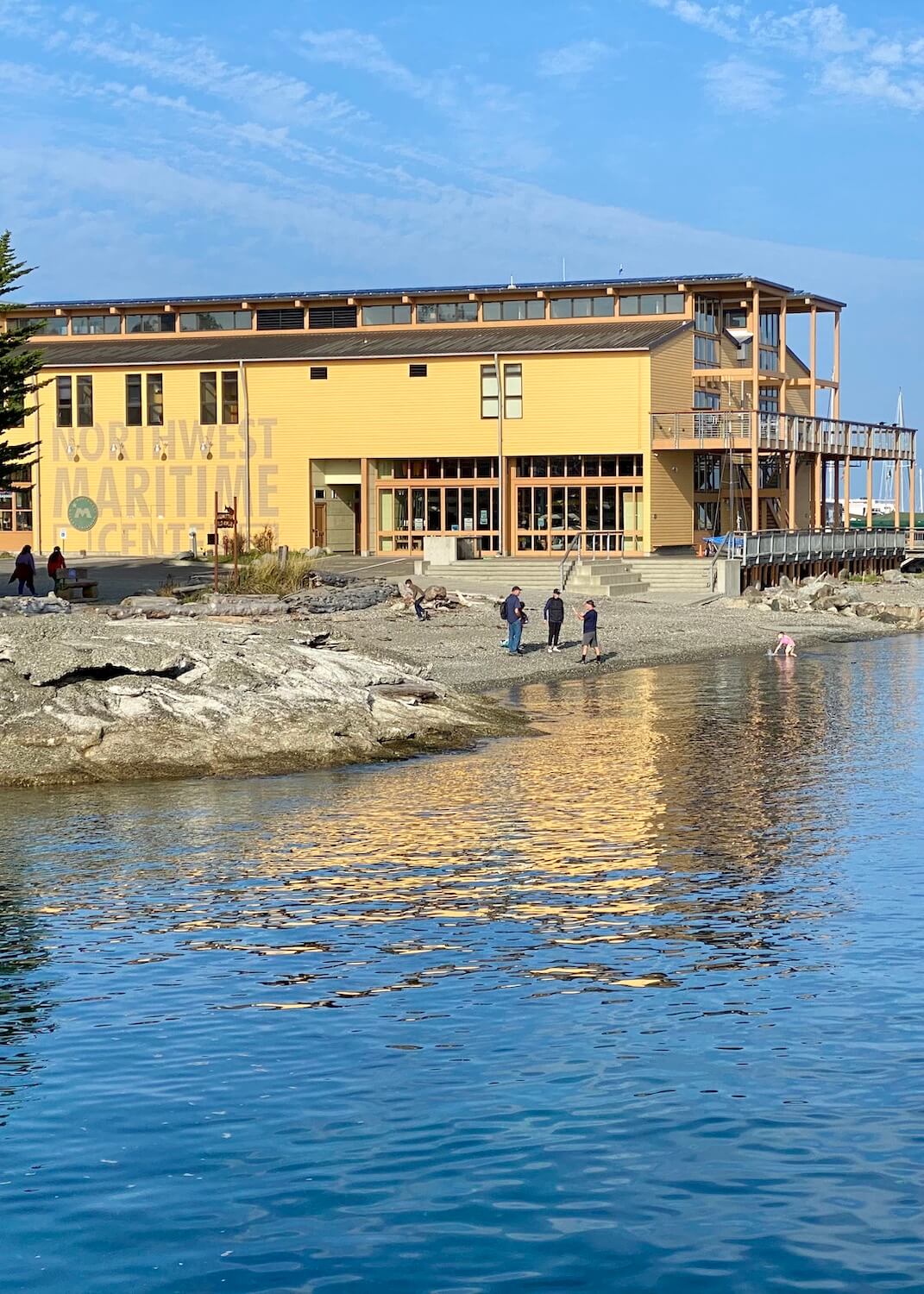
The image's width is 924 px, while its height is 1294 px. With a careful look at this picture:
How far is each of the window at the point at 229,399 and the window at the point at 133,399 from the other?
3507 millimetres

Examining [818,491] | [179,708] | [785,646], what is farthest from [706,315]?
[179,708]

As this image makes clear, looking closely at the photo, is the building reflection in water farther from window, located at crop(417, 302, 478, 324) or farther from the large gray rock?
window, located at crop(417, 302, 478, 324)

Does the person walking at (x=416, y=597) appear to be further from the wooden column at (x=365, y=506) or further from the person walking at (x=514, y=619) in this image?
the wooden column at (x=365, y=506)

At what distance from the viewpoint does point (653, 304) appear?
67.9 metres

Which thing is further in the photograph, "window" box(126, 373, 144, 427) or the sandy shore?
"window" box(126, 373, 144, 427)

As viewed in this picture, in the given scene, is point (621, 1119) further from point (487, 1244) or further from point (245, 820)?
point (245, 820)

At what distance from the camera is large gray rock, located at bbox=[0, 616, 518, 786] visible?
78.9ft

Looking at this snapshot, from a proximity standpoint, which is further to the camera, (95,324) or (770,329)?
(95,324)


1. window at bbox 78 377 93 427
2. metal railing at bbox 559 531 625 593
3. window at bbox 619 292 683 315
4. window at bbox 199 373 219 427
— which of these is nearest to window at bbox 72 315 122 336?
window at bbox 78 377 93 427

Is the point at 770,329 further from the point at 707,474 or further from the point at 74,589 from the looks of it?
the point at 74,589

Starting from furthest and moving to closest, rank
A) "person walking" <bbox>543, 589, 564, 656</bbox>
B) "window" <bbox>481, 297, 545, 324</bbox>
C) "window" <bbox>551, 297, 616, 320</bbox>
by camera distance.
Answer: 1. "window" <bbox>481, 297, 545, 324</bbox>
2. "window" <bbox>551, 297, 616, 320</bbox>
3. "person walking" <bbox>543, 589, 564, 656</bbox>

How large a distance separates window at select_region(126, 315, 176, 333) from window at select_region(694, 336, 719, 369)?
22025 mm

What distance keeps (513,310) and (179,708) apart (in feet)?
156

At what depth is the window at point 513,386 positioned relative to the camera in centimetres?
6544
